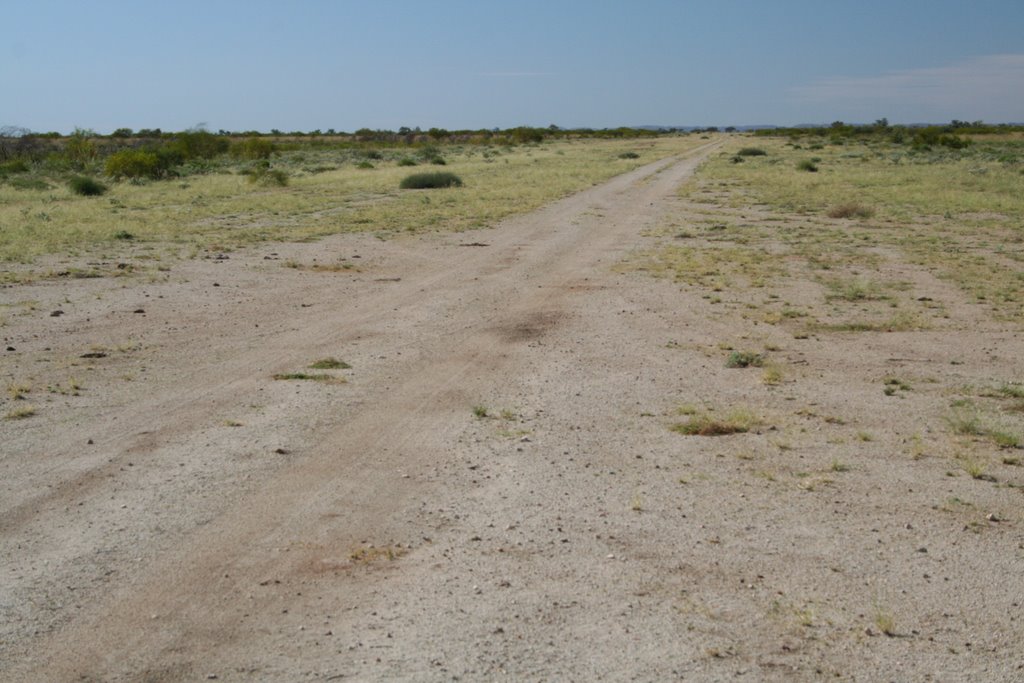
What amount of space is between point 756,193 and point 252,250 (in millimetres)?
21906

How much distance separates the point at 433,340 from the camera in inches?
491

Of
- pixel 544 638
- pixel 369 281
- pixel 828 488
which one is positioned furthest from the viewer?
pixel 369 281

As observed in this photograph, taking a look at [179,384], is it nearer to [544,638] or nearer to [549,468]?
[549,468]

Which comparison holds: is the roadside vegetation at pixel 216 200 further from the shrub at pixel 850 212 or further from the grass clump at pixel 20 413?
the shrub at pixel 850 212

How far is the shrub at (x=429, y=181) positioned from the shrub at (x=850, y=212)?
17.0 m

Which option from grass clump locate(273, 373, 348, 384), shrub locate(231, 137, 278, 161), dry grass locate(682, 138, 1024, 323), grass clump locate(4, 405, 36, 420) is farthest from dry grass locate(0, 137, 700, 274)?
shrub locate(231, 137, 278, 161)

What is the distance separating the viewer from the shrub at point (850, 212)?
2823 cm

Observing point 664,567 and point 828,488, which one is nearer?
point 664,567

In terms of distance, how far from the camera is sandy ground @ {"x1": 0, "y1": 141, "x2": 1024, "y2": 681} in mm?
5188

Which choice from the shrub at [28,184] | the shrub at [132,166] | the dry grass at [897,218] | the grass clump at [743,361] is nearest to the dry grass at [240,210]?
the shrub at [28,184]

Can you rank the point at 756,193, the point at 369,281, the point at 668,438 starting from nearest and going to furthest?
the point at 668,438, the point at 369,281, the point at 756,193

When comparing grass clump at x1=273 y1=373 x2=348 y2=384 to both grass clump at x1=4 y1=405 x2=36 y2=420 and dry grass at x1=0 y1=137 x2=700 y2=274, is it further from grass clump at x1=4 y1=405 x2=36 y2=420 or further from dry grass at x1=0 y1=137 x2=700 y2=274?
dry grass at x1=0 y1=137 x2=700 y2=274

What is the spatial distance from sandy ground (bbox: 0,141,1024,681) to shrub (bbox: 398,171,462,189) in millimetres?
27237

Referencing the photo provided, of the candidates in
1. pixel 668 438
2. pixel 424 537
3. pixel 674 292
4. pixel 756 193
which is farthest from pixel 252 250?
pixel 756 193
